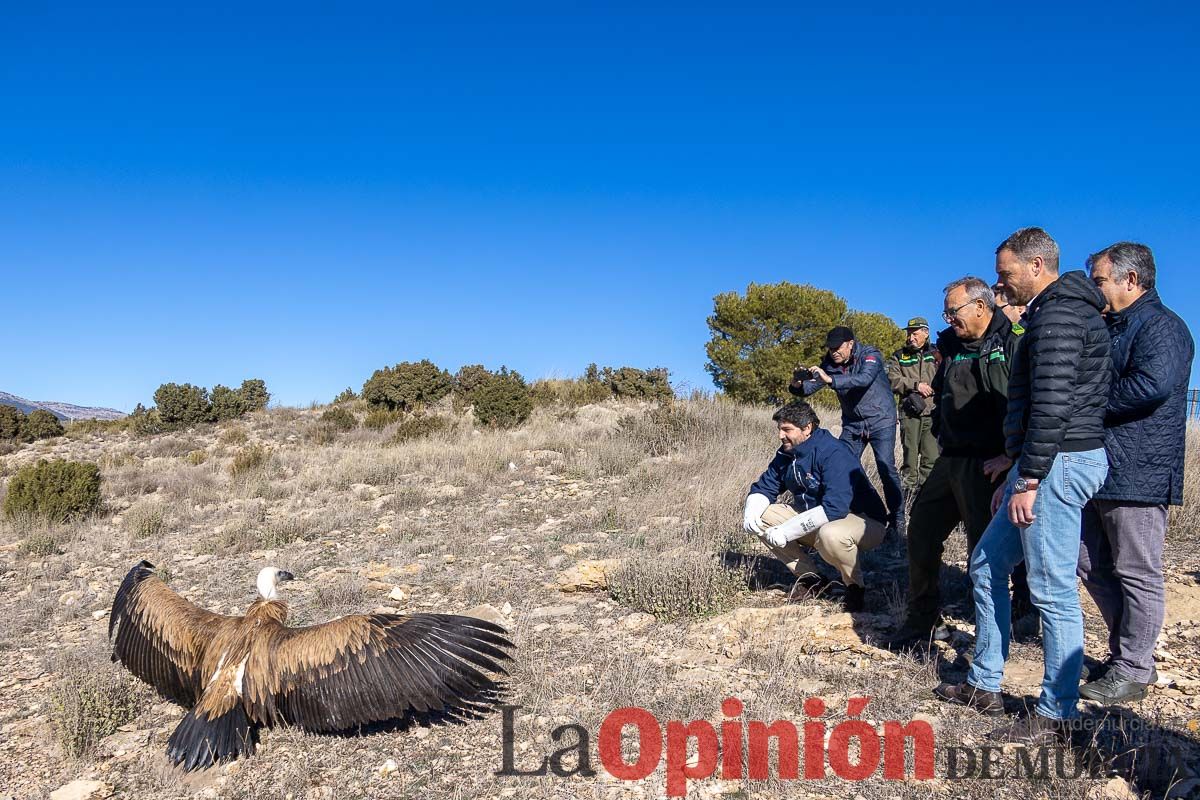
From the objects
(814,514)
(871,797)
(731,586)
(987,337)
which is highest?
(987,337)

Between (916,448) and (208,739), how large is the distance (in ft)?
19.4

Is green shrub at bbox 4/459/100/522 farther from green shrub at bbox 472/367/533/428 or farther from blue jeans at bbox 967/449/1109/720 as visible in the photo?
blue jeans at bbox 967/449/1109/720

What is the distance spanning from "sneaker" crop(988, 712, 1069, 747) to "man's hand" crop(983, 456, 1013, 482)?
1048 millimetres

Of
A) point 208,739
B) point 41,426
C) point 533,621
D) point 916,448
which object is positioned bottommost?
point 208,739

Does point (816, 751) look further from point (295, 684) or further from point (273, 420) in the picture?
point (273, 420)

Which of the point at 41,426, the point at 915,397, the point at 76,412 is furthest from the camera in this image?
the point at 76,412

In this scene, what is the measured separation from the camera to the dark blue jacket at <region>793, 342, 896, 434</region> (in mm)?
5672

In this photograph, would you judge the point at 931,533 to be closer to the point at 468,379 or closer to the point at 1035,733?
the point at 1035,733

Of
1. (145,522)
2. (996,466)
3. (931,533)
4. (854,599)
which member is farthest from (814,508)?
(145,522)

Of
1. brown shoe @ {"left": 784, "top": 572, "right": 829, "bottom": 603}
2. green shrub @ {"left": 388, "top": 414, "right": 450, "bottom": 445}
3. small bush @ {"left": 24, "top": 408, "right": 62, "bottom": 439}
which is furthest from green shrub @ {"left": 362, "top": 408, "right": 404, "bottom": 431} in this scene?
brown shoe @ {"left": 784, "top": 572, "right": 829, "bottom": 603}

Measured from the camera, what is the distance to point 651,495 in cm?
752

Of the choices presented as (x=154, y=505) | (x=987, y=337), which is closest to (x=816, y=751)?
(x=987, y=337)

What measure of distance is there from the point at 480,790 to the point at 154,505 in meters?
8.13

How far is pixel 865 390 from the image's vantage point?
5.75 m
